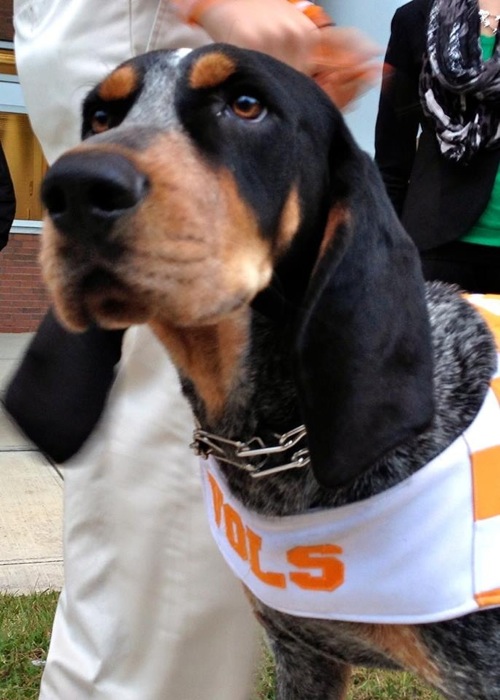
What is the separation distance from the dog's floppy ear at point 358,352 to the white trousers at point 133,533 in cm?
85

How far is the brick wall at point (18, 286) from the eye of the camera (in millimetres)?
11445

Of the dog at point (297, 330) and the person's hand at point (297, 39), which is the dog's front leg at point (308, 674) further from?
the person's hand at point (297, 39)

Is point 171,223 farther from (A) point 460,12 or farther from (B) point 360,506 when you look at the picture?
(A) point 460,12

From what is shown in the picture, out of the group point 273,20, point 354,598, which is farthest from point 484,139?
point 354,598

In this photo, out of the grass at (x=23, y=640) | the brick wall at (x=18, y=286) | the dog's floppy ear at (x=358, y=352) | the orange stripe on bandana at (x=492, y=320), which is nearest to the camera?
the dog's floppy ear at (x=358, y=352)

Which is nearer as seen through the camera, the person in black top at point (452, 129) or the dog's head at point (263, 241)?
the dog's head at point (263, 241)

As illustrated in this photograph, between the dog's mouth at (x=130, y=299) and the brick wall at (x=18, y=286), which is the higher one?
the dog's mouth at (x=130, y=299)

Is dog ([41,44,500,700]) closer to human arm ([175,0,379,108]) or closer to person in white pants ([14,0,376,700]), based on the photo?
human arm ([175,0,379,108])

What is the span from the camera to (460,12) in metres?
3.06

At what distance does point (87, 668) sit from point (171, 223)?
1791mm

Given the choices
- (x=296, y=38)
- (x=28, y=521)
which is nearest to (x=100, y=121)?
(x=296, y=38)

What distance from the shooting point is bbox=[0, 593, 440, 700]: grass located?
3346mm

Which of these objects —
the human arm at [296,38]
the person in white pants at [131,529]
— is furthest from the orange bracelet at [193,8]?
the person in white pants at [131,529]

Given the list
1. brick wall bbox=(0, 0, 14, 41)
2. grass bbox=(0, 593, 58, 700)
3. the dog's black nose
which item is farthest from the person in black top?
brick wall bbox=(0, 0, 14, 41)
